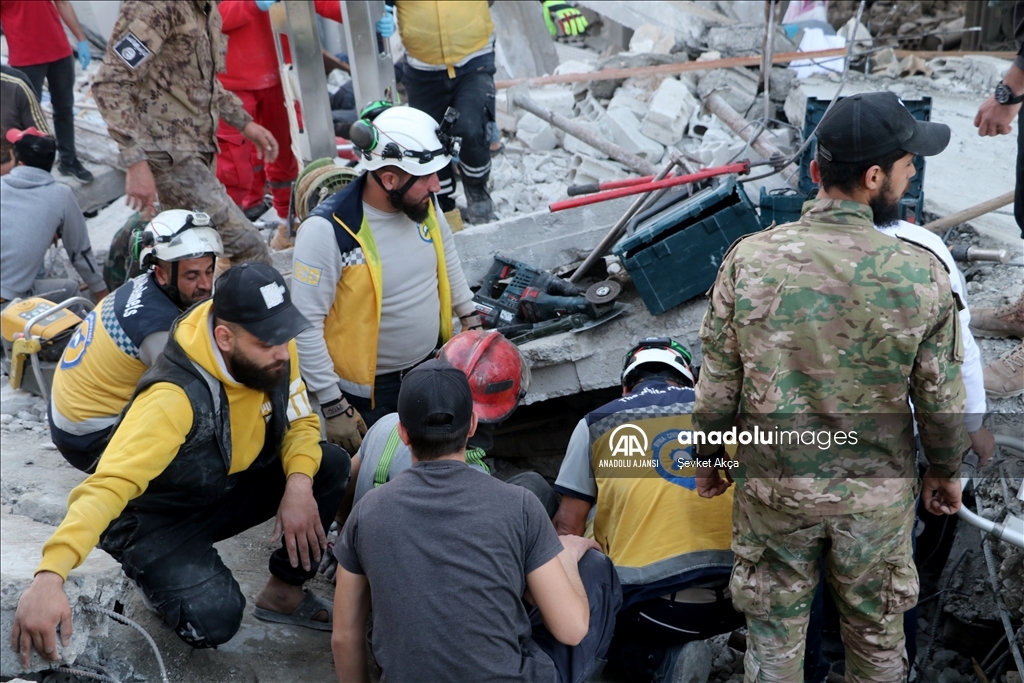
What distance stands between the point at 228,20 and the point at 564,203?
324cm

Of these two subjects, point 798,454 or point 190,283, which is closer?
point 798,454

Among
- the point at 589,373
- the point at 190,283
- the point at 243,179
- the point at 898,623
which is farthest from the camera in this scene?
the point at 243,179

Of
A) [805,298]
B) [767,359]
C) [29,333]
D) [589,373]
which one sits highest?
[805,298]

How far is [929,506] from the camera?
2738 millimetres

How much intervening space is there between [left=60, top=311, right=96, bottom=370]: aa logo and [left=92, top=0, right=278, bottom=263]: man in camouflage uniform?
3.32 feet

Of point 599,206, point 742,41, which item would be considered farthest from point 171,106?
point 742,41

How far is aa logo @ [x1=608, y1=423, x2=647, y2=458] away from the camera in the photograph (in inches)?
121

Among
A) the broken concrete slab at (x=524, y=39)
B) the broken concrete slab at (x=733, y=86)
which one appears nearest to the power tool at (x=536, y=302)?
the broken concrete slab at (x=733, y=86)

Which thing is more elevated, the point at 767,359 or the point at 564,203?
the point at 767,359

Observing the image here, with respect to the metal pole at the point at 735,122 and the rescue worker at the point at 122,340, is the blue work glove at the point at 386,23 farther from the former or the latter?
the rescue worker at the point at 122,340

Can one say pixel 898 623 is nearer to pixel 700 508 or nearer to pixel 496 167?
pixel 700 508

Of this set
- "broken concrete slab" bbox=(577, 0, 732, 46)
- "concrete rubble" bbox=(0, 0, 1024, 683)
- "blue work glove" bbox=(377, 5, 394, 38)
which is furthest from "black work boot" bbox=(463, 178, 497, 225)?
"broken concrete slab" bbox=(577, 0, 732, 46)

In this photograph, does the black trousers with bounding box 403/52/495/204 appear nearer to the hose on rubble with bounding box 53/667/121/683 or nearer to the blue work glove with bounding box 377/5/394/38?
the blue work glove with bounding box 377/5/394/38

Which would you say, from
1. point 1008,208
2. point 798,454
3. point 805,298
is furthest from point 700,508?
point 1008,208
